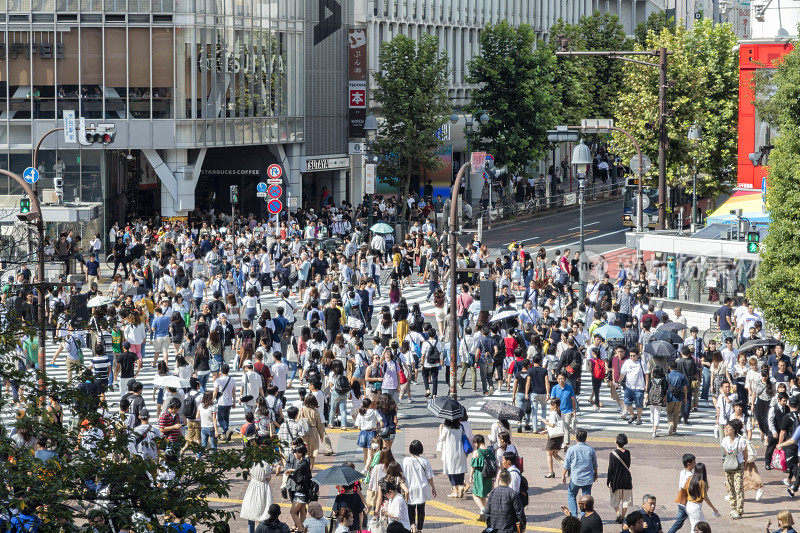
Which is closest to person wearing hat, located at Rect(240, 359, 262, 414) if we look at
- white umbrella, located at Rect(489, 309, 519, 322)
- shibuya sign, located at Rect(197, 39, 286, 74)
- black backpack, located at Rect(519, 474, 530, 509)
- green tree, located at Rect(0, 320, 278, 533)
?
black backpack, located at Rect(519, 474, 530, 509)

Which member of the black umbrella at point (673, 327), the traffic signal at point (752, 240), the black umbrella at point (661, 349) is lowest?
the black umbrella at point (673, 327)

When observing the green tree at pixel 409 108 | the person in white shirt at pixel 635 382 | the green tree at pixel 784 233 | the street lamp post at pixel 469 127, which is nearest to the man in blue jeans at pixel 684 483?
the person in white shirt at pixel 635 382

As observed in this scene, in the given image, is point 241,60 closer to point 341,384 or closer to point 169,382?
point 341,384

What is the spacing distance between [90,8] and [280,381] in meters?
34.1

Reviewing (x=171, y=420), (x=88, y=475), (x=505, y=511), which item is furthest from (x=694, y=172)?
(x=88, y=475)

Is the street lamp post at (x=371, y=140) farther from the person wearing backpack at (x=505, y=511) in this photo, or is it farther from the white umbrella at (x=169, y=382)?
the person wearing backpack at (x=505, y=511)

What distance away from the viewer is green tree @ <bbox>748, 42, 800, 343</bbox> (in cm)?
2419

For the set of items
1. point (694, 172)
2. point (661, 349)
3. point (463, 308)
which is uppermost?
point (694, 172)

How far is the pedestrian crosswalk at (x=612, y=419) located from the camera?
78.1 feet

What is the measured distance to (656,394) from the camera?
2294 cm

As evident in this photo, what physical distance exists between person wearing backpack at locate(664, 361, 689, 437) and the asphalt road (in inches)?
1044

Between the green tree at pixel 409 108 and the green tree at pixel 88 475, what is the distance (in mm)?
48038

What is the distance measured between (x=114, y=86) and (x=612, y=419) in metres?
34.4

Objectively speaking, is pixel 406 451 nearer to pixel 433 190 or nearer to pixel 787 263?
pixel 787 263
